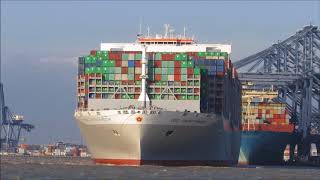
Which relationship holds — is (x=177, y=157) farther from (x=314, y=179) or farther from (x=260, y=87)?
(x=260, y=87)

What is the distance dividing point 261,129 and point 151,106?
58.4 meters

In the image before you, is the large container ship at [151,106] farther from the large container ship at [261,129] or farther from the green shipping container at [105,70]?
the large container ship at [261,129]

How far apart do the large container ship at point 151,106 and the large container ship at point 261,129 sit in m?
49.7

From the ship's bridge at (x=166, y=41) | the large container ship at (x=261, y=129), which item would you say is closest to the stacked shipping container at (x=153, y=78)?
the ship's bridge at (x=166, y=41)

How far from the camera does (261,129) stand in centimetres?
14862

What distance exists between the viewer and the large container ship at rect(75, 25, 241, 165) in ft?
301

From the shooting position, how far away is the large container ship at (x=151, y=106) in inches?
3610

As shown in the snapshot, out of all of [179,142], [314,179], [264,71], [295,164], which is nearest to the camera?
[314,179]

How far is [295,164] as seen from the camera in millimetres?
160500

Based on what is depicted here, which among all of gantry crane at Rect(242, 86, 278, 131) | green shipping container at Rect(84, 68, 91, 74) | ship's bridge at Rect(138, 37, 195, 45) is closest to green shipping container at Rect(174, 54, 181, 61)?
green shipping container at Rect(84, 68, 91, 74)

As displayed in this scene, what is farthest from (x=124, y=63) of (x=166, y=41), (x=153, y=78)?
(x=166, y=41)

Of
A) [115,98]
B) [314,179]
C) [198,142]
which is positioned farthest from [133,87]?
[314,179]

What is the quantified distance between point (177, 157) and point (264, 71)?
79929 millimetres

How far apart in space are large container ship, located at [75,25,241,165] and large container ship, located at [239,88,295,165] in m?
49.7
